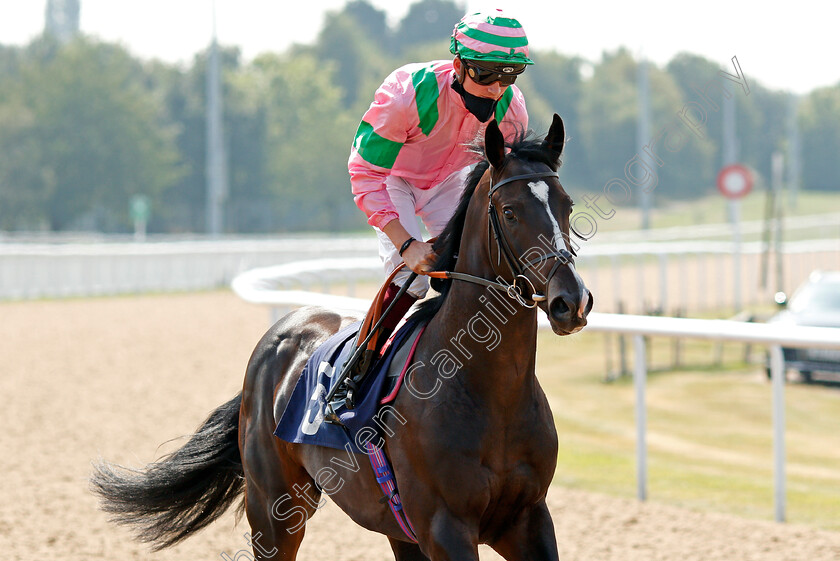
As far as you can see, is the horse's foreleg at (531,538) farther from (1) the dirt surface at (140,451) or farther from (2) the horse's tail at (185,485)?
(1) the dirt surface at (140,451)

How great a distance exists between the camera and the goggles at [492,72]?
3070 mm

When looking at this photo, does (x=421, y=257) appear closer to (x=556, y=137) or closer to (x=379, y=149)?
(x=379, y=149)

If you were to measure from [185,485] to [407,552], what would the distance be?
3.80 ft

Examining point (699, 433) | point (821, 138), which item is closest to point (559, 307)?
point (699, 433)

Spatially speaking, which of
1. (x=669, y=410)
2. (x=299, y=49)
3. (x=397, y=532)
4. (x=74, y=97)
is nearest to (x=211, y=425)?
(x=397, y=532)

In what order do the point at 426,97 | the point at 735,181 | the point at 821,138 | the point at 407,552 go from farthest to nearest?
the point at 821,138, the point at 735,181, the point at 407,552, the point at 426,97

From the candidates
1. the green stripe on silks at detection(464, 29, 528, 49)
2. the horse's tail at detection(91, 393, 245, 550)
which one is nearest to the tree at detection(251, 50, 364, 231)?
the horse's tail at detection(91, 393, 245, 550)

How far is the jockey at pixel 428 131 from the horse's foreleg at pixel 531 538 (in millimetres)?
774

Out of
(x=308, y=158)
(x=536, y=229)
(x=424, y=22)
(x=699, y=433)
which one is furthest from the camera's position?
(x=424, y=22)

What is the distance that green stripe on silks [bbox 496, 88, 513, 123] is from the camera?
3.32 meters

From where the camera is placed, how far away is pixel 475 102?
3.19m

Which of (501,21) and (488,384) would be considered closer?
(488,384)

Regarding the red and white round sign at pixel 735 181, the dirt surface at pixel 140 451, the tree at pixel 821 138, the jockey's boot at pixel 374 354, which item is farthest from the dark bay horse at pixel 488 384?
the tree at pixel 821 138

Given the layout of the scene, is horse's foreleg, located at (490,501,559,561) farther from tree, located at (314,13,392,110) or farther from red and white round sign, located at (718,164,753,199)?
tree, located at (314,13,392,110)
